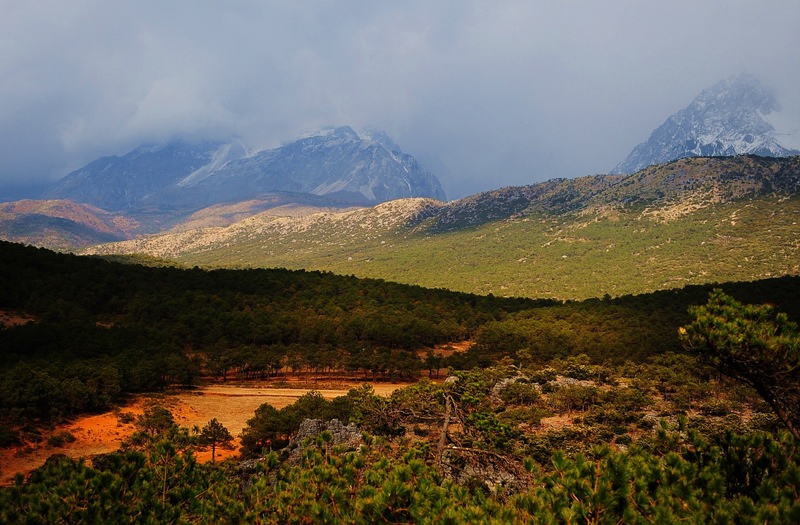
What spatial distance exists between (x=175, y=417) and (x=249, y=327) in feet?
85.5

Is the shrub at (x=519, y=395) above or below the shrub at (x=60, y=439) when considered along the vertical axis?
below

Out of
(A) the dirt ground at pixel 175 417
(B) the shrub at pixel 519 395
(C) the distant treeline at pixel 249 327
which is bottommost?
(B) the shrub at pixel 519 395

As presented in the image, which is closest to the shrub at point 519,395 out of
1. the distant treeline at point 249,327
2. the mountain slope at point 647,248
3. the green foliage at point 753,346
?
the distant treeline at point 249,327

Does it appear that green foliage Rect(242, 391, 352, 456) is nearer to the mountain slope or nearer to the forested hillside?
the forested hillside

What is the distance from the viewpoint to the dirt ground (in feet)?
102

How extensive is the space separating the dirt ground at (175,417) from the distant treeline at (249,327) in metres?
2.32

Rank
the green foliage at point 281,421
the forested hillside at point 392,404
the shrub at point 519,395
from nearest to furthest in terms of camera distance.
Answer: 1. the forested hillside at point 392,404
2. the green foliage at point 281,421
3. the shrub at point 519,395

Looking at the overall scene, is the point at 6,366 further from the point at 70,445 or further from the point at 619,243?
Answer: the point at 619,243

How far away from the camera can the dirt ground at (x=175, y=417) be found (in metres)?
31.1

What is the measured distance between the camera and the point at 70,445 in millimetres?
34219

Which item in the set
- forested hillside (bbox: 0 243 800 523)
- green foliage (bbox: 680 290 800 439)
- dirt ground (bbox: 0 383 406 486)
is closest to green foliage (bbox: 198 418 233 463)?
forested hillside (bbox: 0 243 800 523)

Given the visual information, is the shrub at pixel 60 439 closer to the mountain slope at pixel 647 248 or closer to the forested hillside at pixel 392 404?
the forested hillside at pixel 392 404

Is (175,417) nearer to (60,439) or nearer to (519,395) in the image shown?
(60,439)

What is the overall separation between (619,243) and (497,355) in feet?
370
